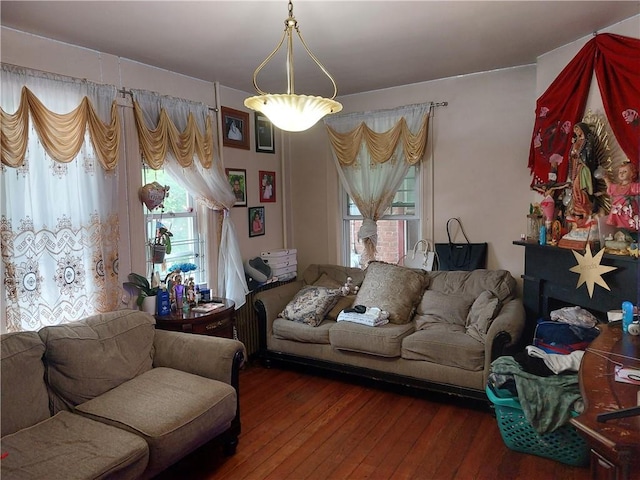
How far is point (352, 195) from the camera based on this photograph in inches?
178

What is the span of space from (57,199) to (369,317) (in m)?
2.35

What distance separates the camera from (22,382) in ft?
7.44

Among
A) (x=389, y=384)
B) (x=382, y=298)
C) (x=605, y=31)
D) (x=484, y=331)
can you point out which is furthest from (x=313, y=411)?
(x=605, y=31)

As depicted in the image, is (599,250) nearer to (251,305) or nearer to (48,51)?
(251,305)

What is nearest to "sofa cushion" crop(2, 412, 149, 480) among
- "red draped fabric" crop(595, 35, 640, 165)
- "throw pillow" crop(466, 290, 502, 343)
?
"throw pillow" crop(466, 290, 502, 343)

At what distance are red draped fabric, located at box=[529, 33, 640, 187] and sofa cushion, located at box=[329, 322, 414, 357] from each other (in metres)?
1.56

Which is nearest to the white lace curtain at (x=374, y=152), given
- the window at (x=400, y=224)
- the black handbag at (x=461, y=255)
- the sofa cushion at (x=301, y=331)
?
the window at (x=400, y=224)

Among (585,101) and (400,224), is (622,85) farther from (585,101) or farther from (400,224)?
(400,224)

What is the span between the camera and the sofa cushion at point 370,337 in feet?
11.1

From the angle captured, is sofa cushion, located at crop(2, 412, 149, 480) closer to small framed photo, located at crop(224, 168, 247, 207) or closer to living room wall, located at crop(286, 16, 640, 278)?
small framed photo, located at crop(224, 168, 247, 207)

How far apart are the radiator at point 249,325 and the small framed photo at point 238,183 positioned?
85 cm

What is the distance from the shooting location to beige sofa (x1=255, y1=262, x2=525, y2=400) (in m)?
3.13

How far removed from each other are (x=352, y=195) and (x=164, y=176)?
72.3 inches

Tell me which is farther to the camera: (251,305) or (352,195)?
(352,195)
